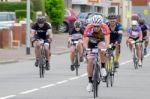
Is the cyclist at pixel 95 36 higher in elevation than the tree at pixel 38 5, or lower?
higher

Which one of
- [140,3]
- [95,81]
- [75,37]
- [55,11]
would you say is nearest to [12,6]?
[55,11]

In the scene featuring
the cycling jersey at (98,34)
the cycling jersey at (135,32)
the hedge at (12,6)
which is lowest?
the hedge at (12,6)

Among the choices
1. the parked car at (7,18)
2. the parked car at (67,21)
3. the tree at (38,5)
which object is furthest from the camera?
the parked car at (67,21)

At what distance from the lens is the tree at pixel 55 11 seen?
56.8 m

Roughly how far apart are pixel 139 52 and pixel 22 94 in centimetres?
1112

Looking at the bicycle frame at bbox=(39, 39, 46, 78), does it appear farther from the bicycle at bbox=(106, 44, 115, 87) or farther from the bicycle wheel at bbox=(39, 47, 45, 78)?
the bicycle at bbox=(106, 44, 115, 87)

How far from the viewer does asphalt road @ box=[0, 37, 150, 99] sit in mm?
17250

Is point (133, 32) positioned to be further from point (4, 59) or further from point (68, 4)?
point (68, 4)

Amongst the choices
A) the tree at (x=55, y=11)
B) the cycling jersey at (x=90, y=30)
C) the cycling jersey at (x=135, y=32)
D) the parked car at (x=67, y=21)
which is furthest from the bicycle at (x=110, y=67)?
the parked car at (x=67, y=21)

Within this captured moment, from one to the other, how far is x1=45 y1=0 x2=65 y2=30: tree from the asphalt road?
28.3 metres

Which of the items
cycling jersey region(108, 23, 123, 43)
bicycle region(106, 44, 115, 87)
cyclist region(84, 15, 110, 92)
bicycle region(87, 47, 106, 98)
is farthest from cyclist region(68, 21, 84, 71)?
bicycle region(87, 47, 106, 98)

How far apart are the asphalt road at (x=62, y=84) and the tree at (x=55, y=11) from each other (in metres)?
28.3

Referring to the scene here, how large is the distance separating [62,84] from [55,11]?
3669 centimetres

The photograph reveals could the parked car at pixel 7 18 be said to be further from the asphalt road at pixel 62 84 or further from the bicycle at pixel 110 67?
the bicycle at pixel 110 67
